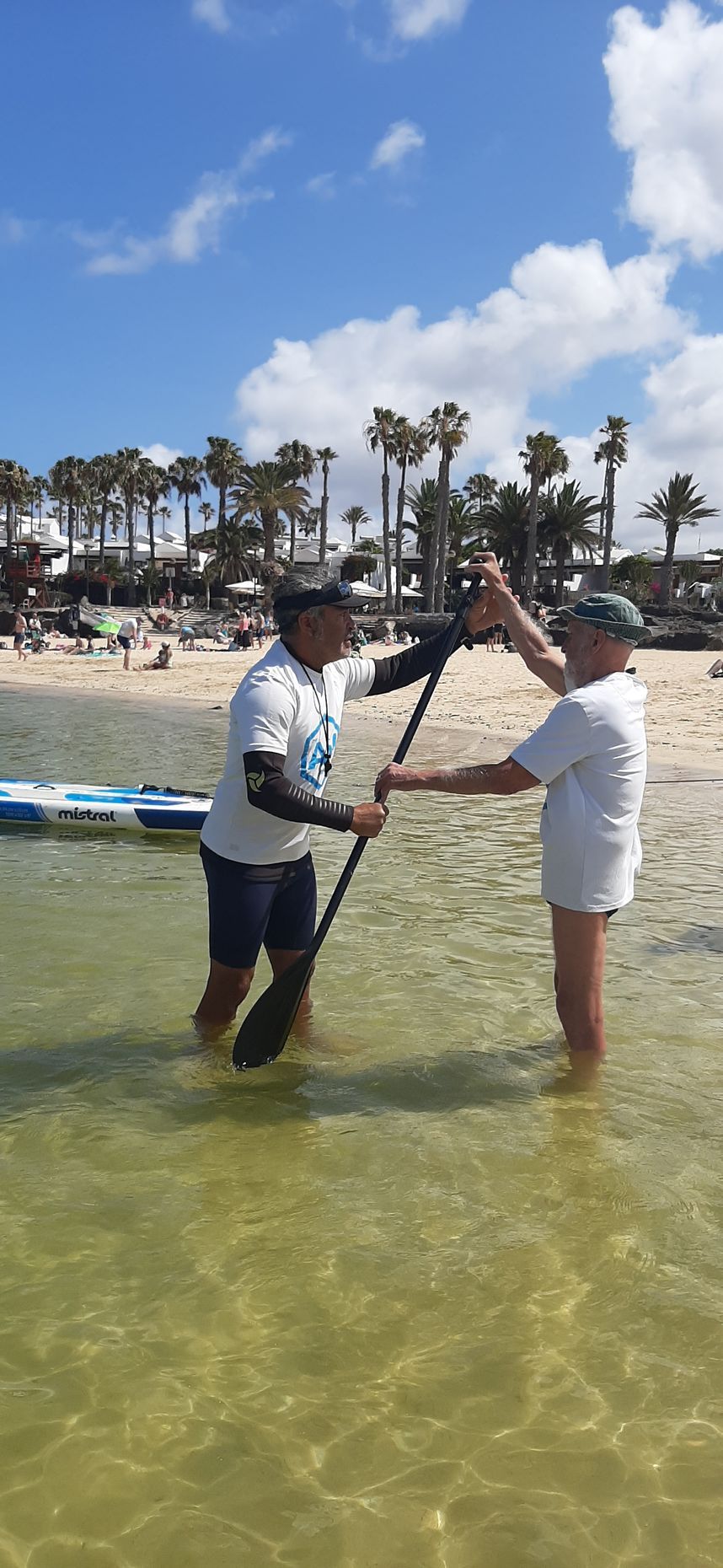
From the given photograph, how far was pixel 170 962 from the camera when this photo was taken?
22.7 ft

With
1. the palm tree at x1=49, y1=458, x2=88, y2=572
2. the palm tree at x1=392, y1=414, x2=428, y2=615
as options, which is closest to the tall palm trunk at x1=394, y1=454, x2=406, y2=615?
the palm tree at x1=392, y1=414, x2=428, y2=615

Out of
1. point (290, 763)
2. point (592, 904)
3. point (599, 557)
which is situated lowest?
point (592, 904)

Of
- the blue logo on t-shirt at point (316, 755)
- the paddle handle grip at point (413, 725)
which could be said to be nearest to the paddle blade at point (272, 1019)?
the paddle handle grip at point (413, 725)

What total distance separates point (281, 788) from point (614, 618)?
1.45 meters

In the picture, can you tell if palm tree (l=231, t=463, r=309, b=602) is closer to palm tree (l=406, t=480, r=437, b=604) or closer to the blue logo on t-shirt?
palm tree (l=406, t=480, r=437, b=604)

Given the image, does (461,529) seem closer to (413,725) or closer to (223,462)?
(223,462)

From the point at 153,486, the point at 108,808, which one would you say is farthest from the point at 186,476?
the point at 108,808

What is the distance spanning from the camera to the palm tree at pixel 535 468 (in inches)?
2571

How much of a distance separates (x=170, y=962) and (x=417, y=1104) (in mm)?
2575

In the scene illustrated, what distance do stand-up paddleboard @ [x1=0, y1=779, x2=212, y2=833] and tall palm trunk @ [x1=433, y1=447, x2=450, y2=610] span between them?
47.7 metres

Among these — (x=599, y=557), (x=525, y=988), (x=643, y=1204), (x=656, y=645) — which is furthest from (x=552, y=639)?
(x=599, y=557)

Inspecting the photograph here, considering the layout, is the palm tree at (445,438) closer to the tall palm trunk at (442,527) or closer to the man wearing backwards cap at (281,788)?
the tall palm trunk at (442,527)

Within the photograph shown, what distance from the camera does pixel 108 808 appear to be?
11.2m

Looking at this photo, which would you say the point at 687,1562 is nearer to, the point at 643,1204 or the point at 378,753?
the point at 643,1204
